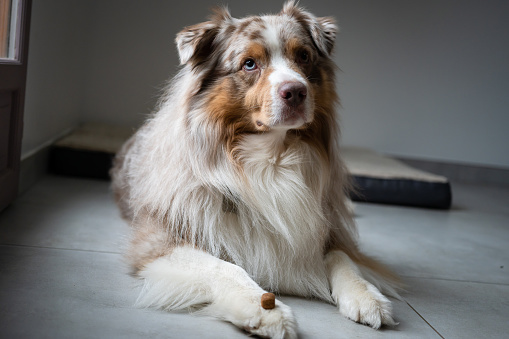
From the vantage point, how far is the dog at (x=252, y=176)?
225 centimetres

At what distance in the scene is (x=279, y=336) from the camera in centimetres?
180

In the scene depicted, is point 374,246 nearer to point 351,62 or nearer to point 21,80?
point 21,80

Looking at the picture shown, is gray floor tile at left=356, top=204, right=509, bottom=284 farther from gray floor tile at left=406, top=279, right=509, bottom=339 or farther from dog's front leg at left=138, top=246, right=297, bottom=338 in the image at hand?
dog's front leg at left=138, top=246, right=297, bottom=338

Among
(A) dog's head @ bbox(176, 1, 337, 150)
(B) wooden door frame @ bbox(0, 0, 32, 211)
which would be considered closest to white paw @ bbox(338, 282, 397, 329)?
(A) dog's head @ bbox(176, 1, 337, 150)

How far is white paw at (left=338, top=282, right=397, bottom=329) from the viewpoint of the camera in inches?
80.8

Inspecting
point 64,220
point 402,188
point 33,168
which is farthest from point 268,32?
point 402,188

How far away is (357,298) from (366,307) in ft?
0.19

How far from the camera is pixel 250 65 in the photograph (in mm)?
2404

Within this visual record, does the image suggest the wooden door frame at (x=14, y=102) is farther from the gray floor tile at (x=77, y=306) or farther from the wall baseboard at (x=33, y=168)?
the gray floor tile at (x=77, y=306)

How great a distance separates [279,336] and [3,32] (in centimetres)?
221

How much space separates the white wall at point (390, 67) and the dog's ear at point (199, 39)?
414 centimetres

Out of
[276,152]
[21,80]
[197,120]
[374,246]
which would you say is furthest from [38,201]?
[374,246]

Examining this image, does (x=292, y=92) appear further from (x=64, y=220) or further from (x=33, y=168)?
(x=33, y=168)

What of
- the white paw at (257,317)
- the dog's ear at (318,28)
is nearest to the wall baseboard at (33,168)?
the dog's ear at (318,28)
